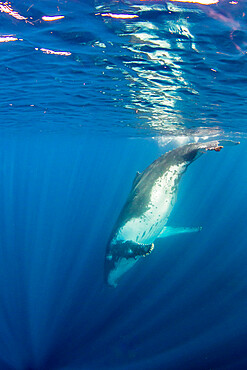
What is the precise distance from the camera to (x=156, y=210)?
7.47m

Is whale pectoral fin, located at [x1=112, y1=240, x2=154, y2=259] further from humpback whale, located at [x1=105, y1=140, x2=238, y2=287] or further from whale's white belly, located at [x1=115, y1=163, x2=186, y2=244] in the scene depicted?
whale's white belly, located at [x1=115, y1=163, x2=186, y2=244]

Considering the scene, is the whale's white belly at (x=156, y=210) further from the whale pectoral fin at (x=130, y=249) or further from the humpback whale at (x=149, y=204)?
the whale pectoral fin at (x=130, y=249)

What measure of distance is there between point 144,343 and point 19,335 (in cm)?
445

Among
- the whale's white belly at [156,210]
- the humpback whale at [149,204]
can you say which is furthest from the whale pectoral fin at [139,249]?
the whale's white belly at [156,210]

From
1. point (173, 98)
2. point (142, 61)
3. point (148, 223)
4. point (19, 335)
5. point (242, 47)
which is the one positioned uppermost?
point (173, 98)

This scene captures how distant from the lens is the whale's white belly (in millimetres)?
7388

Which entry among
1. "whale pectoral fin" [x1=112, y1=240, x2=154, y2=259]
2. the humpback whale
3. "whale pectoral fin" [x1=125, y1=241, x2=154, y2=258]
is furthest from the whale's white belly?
"whale pectoral fin" [x1=125, y1=241, x2=154, y2=258]

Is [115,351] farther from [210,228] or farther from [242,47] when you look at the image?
[210,228]

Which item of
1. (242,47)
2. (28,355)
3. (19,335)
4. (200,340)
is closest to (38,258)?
(19,335)

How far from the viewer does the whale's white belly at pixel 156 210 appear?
7388 millimetres

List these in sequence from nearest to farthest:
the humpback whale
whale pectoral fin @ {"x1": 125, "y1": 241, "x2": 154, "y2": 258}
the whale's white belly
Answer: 1. whale pectoral fin @ {"x1": 125, "y1": 241, "x2": 154, "y2": 258}
2. the humpback whale
3. the whale's white belly

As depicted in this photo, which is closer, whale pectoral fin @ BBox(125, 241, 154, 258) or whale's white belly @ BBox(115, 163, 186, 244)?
whale pectoral fin @ BBox(125, 241, 154, 258)

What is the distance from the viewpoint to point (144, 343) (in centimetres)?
898

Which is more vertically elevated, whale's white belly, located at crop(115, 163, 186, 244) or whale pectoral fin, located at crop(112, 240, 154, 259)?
whale's white belly, located at crop(115, 163, 186, 244)
